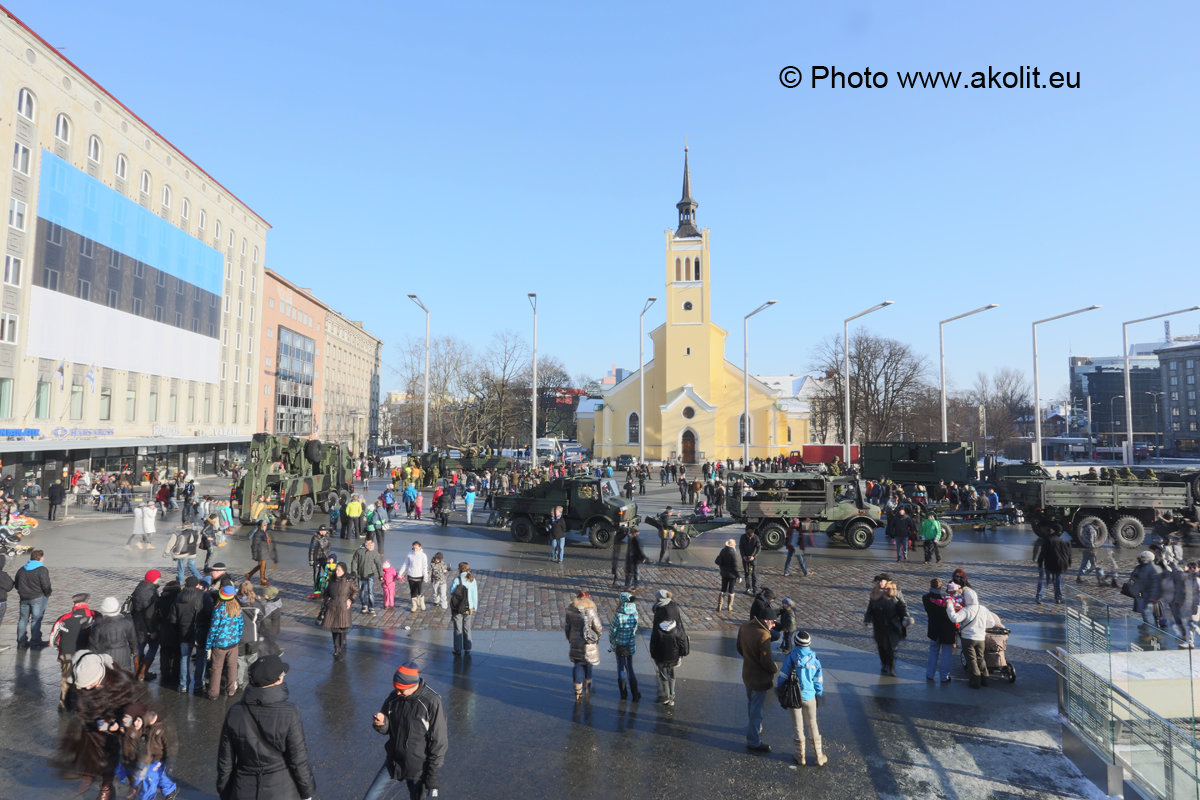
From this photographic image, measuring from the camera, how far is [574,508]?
67.0 feet

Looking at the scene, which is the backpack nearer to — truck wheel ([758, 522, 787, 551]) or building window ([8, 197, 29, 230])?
truck wheel ([758, 522, 787, 551])

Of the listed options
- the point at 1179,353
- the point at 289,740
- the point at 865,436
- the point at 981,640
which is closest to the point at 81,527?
the point at 289,740

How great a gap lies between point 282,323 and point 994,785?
62.1 m

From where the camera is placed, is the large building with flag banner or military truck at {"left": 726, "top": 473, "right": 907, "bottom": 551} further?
the large building with flag banner

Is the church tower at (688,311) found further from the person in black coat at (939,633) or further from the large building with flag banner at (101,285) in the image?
the person in black coat at (939,633)

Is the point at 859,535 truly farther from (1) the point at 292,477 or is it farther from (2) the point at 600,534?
(1) the point at 292,477

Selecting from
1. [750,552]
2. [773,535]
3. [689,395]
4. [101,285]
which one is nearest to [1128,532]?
[773,535]

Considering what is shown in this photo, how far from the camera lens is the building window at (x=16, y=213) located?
27188 millimetres

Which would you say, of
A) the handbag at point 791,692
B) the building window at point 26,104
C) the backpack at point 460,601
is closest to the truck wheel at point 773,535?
the backpack at point 460,601

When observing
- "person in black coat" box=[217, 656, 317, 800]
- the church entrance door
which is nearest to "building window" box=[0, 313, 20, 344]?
"person in black coat" box=[217, 656, 317, 800]

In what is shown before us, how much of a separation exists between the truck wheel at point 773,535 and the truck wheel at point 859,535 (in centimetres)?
191

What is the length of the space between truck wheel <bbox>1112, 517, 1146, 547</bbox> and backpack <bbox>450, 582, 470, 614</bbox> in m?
19.4

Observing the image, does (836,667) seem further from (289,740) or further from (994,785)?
(289,740)

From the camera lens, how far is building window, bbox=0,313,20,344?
27.3 meters
